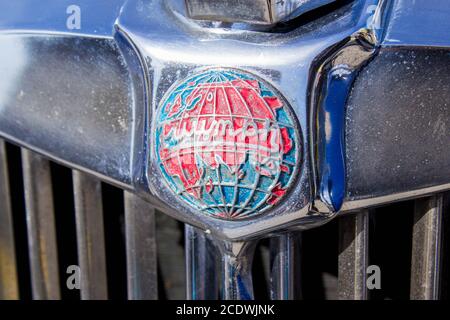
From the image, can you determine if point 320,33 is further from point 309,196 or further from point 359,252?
point 359,252

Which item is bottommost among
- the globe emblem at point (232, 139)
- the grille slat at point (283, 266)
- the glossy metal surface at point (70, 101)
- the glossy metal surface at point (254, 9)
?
the grille slat at point (283, 266)

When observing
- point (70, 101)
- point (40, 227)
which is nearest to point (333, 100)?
point (70, 101)

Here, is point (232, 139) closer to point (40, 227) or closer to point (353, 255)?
point (353, 255)

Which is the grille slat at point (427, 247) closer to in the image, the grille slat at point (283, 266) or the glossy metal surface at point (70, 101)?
the grille slat at point (283, 266)

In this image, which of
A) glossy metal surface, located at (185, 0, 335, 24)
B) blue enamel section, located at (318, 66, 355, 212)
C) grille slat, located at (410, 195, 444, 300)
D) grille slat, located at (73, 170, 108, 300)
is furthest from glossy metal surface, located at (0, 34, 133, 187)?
grille slat, located at (410, 195, 444, 300)

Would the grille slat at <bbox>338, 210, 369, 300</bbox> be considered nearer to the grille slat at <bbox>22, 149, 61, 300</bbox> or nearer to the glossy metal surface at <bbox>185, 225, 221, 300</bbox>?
the glossy metal surface at <bbox>185, 225, 221, 300</bbox>

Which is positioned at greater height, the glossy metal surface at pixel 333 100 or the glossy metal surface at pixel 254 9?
the glossy metal surface at pixel 254 9

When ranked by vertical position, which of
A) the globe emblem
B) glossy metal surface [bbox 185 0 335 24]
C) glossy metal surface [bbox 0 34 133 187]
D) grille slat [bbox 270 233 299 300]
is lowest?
grille slat [bbox 270 233 299 300]

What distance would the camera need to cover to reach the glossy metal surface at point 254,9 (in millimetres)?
883

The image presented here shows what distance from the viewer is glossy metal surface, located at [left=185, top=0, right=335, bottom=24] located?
88cm

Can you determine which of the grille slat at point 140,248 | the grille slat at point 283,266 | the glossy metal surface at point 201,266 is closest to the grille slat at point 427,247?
the grille slat at point 283,266

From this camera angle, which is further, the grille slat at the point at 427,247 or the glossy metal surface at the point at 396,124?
the grille slat at the point at 427,247

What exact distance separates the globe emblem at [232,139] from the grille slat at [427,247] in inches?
9.4
